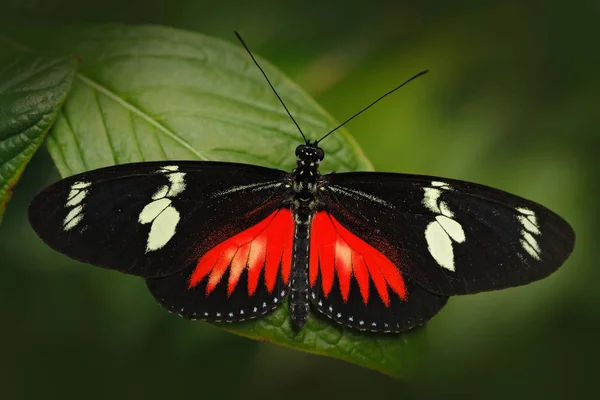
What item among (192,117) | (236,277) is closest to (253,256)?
(236,277)

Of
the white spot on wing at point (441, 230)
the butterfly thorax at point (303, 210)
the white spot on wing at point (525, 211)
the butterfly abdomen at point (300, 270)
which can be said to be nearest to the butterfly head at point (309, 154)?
the butterfly thorax at point (303, 210)

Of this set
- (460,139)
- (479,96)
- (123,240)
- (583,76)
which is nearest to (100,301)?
(123,240)

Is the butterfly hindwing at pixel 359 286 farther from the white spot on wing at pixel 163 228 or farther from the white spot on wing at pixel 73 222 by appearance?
the white spot on wing at pixel 73 222

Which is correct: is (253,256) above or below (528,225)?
below

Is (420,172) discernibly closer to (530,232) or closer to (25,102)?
(530,232)

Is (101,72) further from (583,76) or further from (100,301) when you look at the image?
(583,76)

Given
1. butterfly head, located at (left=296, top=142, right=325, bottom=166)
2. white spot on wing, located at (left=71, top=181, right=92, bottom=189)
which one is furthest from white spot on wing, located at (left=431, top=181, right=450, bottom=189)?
white spot on wing, located at (left=71, top=181, right=92, bottom=189)
